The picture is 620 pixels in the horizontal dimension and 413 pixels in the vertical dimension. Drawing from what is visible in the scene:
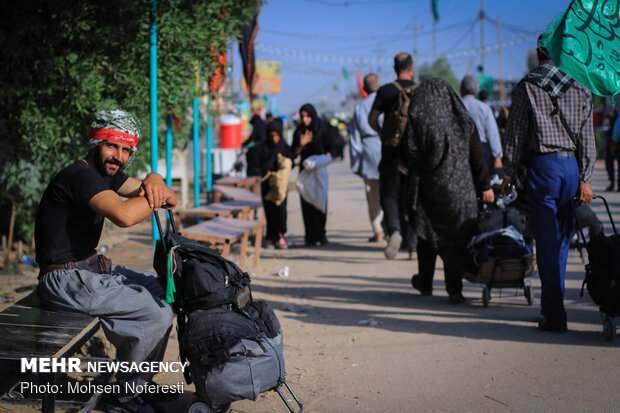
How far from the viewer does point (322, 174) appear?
1066cm

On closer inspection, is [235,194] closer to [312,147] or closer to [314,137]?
[312,147]

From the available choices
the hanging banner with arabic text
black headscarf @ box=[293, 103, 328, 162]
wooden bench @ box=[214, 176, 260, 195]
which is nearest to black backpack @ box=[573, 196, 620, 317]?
black headscarf @ box=[293, 103, 328, 162]

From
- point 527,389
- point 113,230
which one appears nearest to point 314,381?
point 527,389

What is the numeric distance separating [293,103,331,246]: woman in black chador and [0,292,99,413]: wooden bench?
21.8ft

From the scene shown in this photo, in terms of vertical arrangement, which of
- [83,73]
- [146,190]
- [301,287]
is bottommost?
[301,287]

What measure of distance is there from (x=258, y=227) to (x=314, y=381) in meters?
4.07

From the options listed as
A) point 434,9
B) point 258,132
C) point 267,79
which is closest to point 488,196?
→ point 258,132

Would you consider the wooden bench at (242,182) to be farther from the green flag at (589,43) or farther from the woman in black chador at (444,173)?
the green flag at (589,43)

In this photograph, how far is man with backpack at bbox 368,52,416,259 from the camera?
6.93 metres

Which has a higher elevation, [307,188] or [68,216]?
[68,216]

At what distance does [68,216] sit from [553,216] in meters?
3.42

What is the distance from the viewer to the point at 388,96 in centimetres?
736

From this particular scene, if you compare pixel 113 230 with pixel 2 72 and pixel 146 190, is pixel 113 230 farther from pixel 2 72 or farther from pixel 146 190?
pixel 146 190

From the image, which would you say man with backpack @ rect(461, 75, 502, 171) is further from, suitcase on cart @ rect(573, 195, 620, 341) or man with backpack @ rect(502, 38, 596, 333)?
suitcase on cart @ rect(573, 195, 620, 341)
